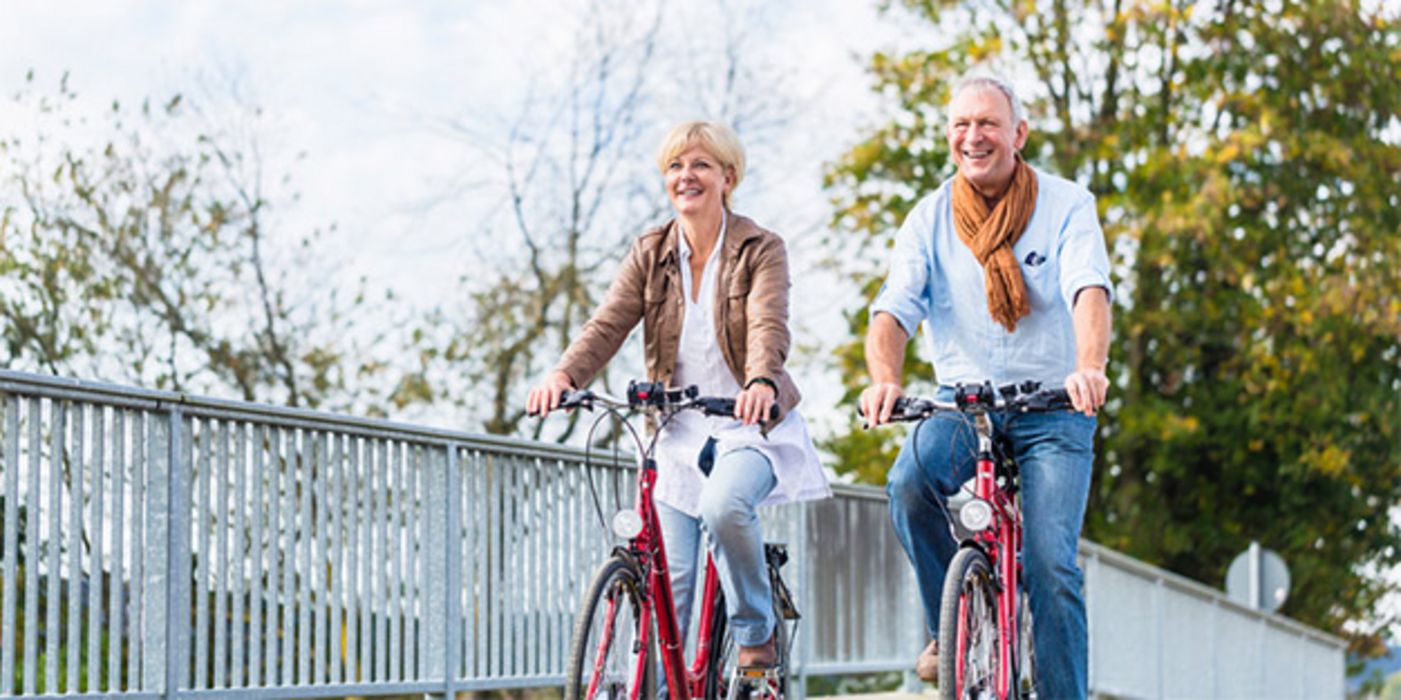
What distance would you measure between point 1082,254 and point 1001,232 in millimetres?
212

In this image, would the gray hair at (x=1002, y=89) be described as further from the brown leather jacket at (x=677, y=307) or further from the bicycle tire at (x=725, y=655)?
the bicycle tire at (x=725, y=655)

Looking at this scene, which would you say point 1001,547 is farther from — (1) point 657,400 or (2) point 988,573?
(1) point 657,400

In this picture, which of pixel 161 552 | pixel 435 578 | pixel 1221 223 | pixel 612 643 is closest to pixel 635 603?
pixel 612 643

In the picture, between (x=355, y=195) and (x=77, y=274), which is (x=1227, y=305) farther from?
(x=77, y=274)

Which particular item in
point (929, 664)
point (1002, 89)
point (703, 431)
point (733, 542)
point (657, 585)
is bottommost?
point (929, 664)

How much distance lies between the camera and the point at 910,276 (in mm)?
5387

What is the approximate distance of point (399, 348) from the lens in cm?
2170

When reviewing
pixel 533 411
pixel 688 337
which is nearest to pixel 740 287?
pixel 688 337

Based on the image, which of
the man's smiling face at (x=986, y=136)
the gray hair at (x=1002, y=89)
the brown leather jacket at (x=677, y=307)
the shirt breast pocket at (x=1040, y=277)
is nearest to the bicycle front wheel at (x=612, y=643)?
the brown leather jacket at (x=677, y=307)

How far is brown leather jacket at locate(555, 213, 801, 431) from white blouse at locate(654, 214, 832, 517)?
0.09 feet

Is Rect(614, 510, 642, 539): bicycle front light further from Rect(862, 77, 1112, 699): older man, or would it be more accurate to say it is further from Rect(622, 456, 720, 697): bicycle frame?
Rect(862, 77, 1112, 699): older man

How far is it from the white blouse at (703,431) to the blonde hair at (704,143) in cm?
19

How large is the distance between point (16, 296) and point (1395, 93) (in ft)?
53.2

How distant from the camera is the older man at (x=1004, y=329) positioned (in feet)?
17.1
